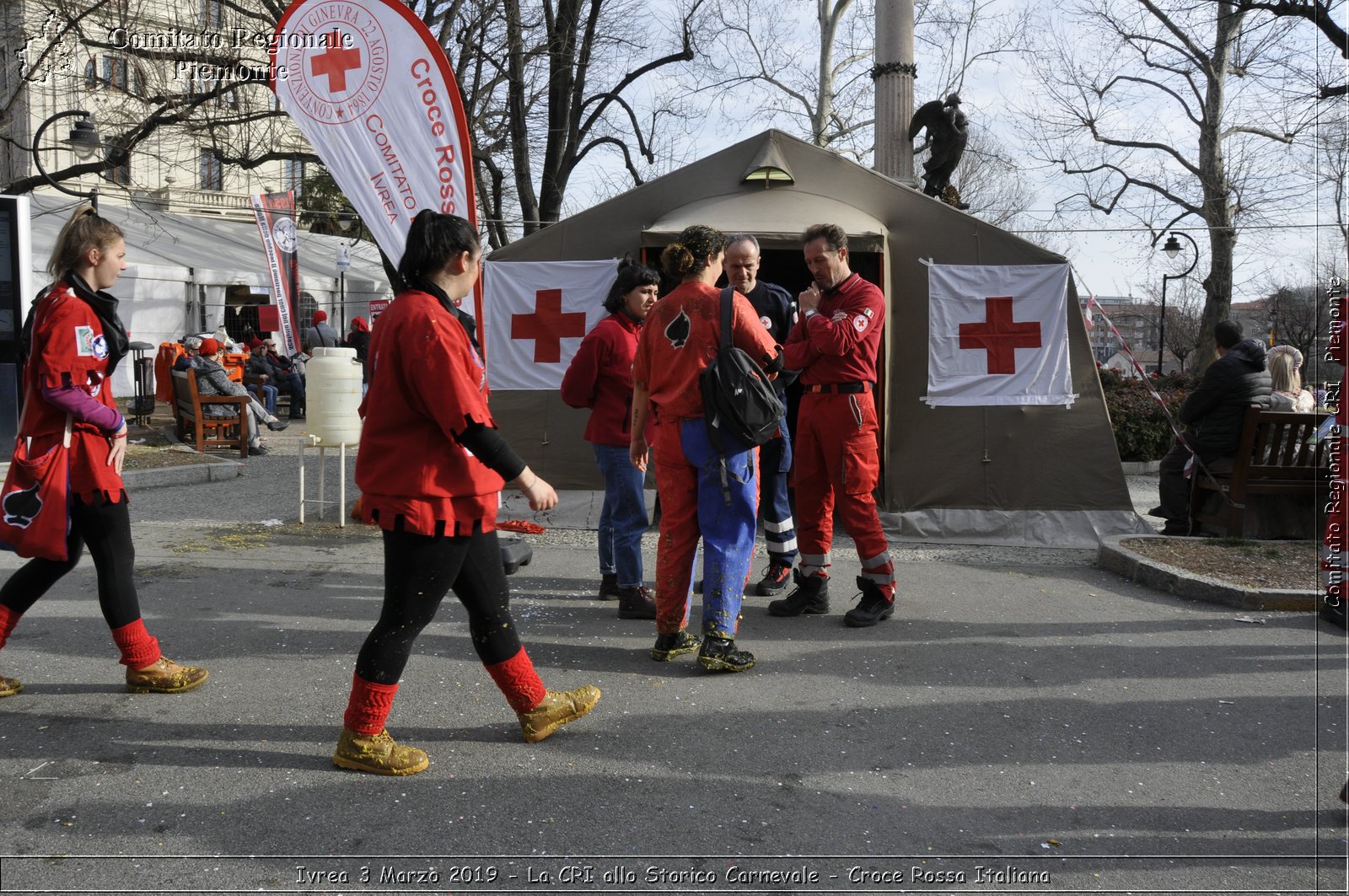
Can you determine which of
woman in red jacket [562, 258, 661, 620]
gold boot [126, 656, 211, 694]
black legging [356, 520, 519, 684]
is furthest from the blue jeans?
gold boot [126, 656, 211, 694]

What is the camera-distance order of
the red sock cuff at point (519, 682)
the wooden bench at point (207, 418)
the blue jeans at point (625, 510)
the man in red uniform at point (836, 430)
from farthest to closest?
1. the wooden bench at point (207, 418)
2. the blue jeans at point (625, 510)
3. the man in red uniform at point (836, 430)
4. the red sock cuff at point (519, 682)

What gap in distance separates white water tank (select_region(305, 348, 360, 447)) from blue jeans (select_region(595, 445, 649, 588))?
274 centimetres

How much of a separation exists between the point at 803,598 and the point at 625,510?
1023mm

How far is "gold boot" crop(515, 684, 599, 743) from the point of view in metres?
3.51

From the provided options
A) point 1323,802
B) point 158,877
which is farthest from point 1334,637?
point 158,877

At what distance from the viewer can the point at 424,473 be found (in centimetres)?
312

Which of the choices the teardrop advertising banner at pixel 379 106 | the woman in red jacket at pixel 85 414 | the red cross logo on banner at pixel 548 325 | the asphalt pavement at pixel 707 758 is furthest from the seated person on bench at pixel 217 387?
the woman in red jacket at pixel 85 414

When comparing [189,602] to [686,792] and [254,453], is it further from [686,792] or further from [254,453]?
[254,453]

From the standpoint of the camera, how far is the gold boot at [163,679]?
12.9 feet

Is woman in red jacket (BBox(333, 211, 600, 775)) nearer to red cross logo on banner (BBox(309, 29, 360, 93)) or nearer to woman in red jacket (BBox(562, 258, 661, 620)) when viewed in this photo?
woman in red jacket (BBox(562, 258, 661, 620))

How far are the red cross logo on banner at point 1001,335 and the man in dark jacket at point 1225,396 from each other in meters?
1.21

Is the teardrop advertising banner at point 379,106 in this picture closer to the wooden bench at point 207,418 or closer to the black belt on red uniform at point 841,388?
the black belt on red uniform at point 841,388

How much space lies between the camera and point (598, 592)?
5.80 metres

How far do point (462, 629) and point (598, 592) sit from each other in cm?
102
